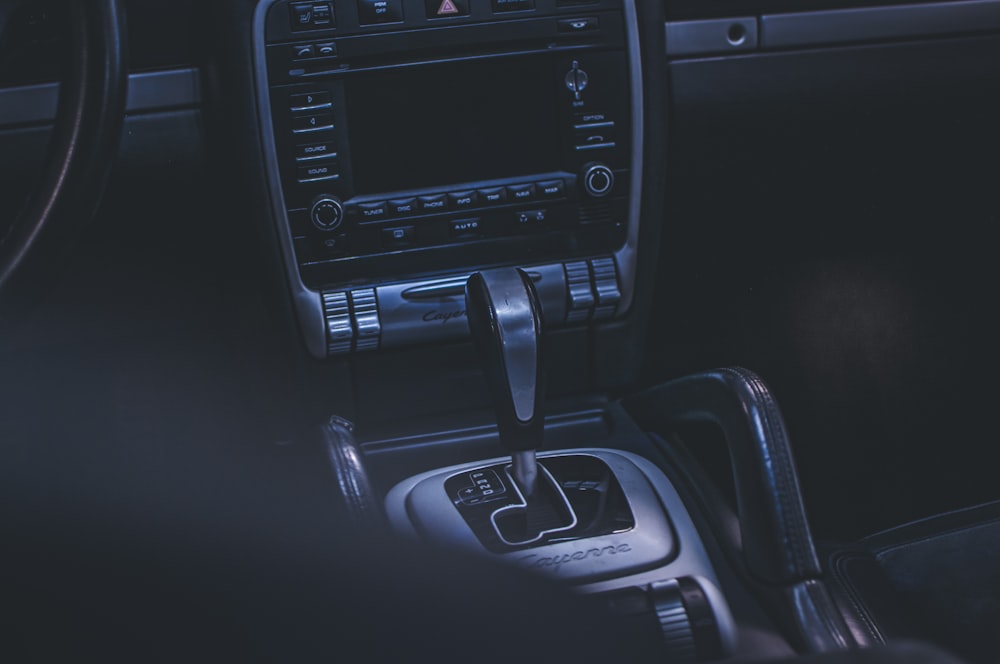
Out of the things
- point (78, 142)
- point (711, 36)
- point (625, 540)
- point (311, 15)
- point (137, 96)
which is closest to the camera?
point (78, 142)

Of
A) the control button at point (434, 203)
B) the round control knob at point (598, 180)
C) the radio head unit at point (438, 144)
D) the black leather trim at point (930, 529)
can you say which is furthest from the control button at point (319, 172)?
the black leather trim at point (930, 529)

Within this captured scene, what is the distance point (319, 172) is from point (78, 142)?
400 mm

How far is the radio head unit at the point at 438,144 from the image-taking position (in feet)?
4.26

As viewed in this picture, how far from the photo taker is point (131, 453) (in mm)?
1642

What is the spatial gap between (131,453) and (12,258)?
2.58 ft

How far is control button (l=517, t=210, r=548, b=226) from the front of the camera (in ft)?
4.54

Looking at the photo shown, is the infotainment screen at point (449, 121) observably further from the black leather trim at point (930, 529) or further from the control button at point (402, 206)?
the black leather trim at point (930, 529)

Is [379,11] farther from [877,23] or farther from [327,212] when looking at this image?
[877,23]

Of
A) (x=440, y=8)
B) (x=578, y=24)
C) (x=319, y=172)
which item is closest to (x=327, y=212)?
(x=319, y=172)

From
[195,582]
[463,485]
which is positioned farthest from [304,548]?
[463,485]

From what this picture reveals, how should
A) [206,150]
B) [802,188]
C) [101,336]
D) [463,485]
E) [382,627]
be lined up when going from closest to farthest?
[382,627], [463,485], [206,150], [101,336], [802,188]

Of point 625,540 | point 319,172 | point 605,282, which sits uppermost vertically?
point 319,172

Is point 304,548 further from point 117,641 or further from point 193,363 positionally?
point 193,363

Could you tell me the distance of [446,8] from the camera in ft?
4.27
